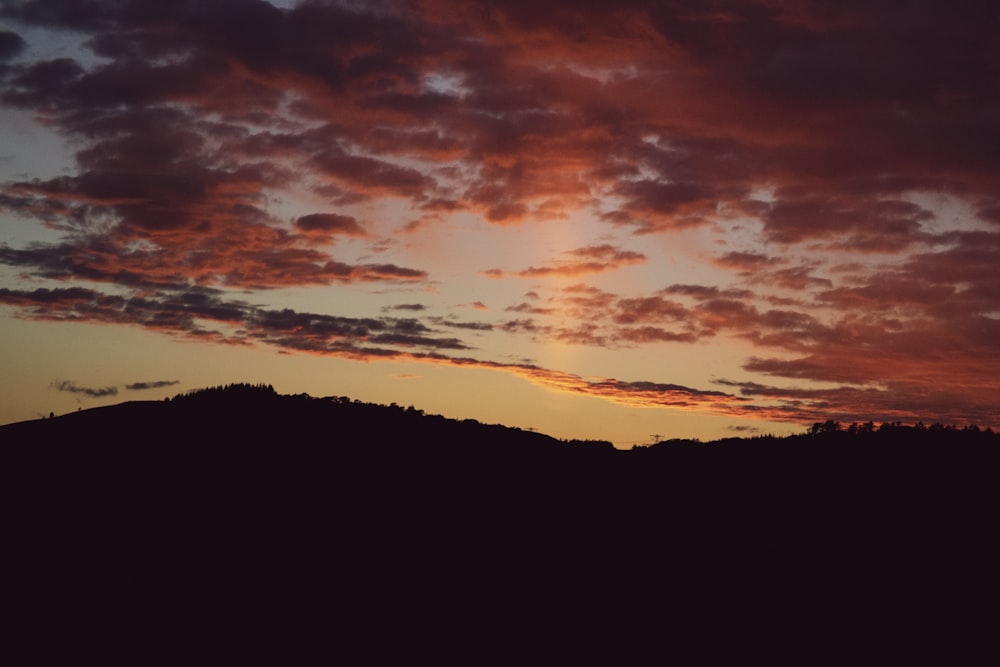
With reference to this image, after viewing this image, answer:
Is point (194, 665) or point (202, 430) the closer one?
point (194, 665)

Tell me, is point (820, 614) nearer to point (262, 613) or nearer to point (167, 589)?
point (262, 613)

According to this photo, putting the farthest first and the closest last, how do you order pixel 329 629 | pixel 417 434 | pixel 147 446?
pixel 417 434 < pixel 147 446 < pixel 329 629

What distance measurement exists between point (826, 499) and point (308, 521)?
2145 cm

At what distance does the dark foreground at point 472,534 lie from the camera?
36.8 m

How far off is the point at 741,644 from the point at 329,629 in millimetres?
14717

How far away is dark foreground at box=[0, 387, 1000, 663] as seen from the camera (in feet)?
121

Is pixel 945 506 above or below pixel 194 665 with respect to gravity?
above

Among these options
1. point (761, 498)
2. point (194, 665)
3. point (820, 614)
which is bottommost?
point (194, 665)

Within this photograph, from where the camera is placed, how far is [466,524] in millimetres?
44625

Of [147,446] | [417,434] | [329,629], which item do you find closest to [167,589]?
[329,629]

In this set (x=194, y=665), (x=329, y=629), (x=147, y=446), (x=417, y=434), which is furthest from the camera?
(x=417, y=434)

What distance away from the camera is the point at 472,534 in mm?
44031

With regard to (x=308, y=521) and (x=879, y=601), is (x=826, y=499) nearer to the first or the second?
(x=879, y=601)

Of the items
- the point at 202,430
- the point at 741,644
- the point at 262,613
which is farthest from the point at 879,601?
the point at 202,430
